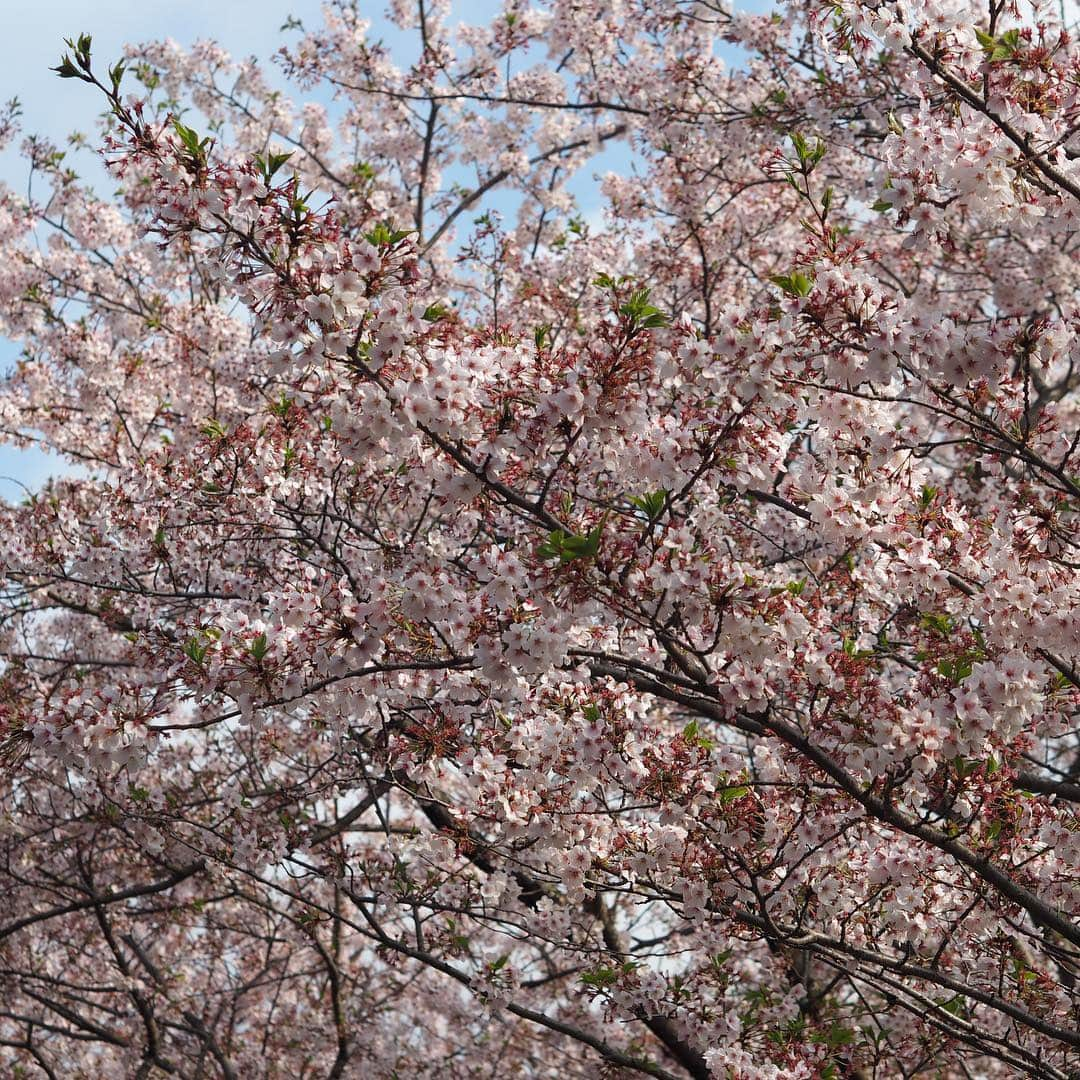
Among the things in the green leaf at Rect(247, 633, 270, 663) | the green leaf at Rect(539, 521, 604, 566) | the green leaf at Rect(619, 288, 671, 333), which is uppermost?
the green leaf at Rect(619, 288, 671, 333)

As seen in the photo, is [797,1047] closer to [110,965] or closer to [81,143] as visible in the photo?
[110,965]

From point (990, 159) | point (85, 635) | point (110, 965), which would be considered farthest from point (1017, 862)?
point (110, 965)

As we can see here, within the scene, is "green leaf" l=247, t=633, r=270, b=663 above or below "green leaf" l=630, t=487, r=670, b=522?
below

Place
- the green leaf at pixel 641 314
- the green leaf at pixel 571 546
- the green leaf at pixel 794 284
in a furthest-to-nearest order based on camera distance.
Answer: the green leaf at pixel 794 284, the green leaf at pixel 641 314, the green leaf at pixel 571 546

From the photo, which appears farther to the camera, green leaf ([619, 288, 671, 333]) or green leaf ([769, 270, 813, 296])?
green leaf ([769, 270, 813, 296])

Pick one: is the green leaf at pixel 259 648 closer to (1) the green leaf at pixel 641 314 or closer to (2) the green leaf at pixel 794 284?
(1) the green leaf at pixel 641 314

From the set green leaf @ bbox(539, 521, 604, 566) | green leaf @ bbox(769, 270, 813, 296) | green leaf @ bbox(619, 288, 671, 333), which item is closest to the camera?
green leaf @ bbox(539, 521, 604, 566)

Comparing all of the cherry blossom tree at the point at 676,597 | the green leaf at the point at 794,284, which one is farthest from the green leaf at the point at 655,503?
the green leaf at the point at 794,284

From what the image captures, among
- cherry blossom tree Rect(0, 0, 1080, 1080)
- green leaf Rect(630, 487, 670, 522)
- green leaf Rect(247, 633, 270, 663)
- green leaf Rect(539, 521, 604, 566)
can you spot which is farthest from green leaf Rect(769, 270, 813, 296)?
green leaf Rect(247, 633, 270, 663)

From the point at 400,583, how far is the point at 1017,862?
2736 mm

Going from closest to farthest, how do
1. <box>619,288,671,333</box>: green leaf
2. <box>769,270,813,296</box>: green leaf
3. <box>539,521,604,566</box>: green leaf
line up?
<box>539,521,604,566</box>: green leaf, <box>619,288,671,333</box>: green leaf, <box>769,270,813,296</box>: green leaf

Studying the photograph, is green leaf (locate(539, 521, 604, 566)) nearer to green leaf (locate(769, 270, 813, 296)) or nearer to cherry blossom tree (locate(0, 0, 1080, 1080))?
cherry blossom tree (locate(0, 0, 1080, 1080))

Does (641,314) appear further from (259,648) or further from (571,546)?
(259,648)

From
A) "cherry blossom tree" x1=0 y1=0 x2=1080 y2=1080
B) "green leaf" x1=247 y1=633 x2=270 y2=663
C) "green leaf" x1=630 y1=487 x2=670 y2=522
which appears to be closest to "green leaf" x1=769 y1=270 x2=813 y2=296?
"cherry blossom tree" x1=0 y1=0 x2=1080 y2=1080
